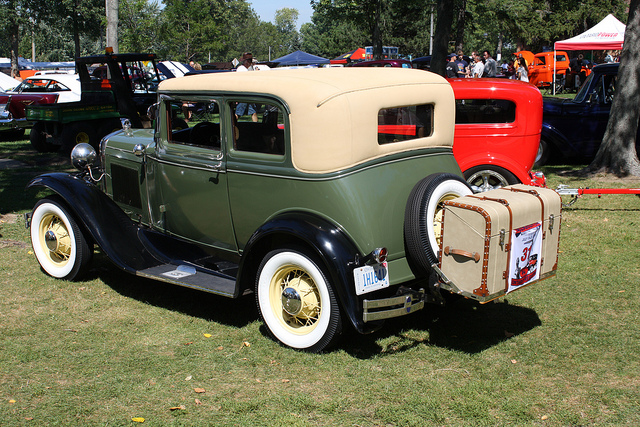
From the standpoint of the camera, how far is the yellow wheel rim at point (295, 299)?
4055mm

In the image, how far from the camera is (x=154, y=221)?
5.34m

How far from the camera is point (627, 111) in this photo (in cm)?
948

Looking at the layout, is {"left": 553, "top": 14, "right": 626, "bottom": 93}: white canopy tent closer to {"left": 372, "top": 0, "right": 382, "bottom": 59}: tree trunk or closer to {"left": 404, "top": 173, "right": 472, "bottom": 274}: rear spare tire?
{"left": 372, "top": 0, "right": 382, "bottom": 59}: tree trunk

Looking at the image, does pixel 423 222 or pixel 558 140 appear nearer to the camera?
pixel 423 222

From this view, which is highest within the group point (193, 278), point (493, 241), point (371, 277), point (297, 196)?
point (297, 196)

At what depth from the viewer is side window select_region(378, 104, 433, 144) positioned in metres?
4.27

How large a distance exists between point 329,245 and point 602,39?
23925mm

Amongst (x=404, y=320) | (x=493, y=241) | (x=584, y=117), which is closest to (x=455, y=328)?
(x=404, y=320)

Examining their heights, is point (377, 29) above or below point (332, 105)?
above

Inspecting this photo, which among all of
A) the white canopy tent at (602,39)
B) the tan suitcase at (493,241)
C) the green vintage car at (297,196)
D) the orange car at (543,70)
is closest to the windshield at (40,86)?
the green vintage car at (297,196)

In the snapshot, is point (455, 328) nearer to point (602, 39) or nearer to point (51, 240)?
point (51, 240)

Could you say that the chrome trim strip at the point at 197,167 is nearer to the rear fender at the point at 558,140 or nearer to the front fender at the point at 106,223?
the front fender at the point at 106,223

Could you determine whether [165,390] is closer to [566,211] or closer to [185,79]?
[185,79]

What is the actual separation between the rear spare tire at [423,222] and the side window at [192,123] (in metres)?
1.66
